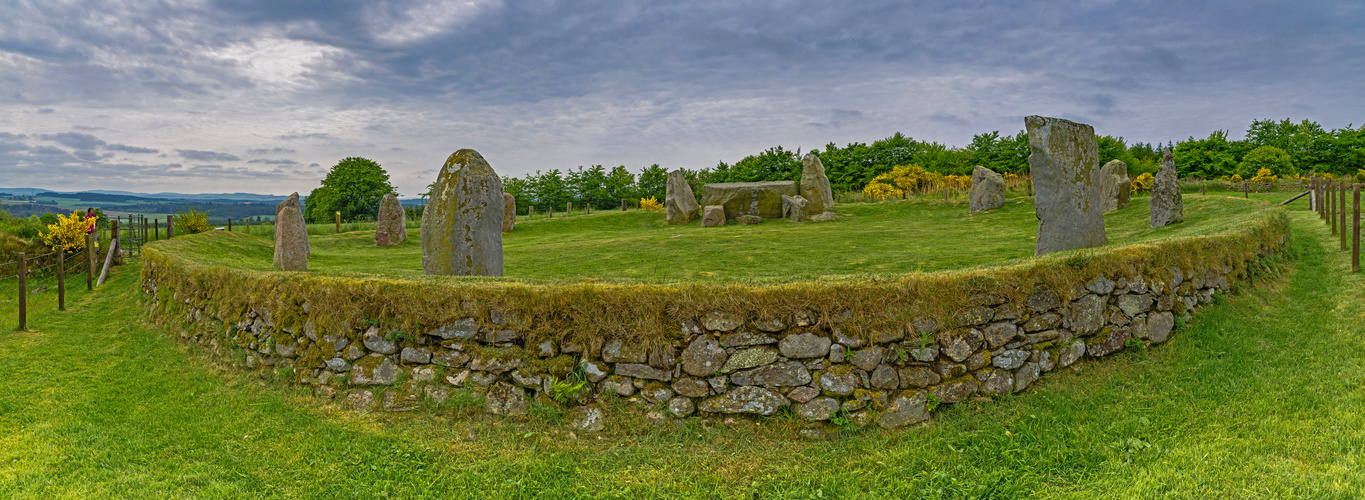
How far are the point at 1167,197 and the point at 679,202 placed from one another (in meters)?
16.0

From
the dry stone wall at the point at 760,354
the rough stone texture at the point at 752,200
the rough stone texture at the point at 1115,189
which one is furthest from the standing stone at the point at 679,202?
the dry stone wall at the point at 760,354

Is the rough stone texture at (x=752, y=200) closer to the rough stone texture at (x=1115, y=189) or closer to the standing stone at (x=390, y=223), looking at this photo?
the rough stone texture at (x=1115, y=189)

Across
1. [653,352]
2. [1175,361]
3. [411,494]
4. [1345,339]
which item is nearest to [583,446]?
[653,352]

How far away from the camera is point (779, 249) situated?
14.8 meters

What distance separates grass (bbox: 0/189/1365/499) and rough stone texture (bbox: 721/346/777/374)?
0.52 metres

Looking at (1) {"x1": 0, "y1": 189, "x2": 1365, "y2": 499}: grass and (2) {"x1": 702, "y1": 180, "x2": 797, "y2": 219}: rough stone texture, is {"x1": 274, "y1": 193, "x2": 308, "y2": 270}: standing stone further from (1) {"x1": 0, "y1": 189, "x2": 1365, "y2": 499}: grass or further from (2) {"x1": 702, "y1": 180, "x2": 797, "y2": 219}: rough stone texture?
(2) {"x1": 702, "y1": 180, "x2": 797, "y2": 219}: rough stone texture

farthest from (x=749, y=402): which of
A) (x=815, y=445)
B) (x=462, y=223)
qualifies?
(x=462, y=223)

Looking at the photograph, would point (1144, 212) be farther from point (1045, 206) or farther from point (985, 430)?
point (985, 430)

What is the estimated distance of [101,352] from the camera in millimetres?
10273

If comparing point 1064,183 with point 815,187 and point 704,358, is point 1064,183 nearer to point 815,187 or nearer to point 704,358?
point 704,358

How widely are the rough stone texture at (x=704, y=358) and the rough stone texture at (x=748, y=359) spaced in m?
0.06

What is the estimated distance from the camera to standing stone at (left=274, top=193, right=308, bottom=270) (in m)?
12.6

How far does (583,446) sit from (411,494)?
1511 mm

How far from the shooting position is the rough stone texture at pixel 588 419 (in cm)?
615
